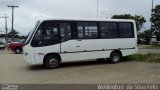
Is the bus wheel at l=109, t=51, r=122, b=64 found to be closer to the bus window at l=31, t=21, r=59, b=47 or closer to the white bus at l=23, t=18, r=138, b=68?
the white bus at l=23, t=18, r=138, b=68

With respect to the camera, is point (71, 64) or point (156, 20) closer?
point (71, 64)

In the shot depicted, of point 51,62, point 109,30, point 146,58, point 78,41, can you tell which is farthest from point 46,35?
point 146,58

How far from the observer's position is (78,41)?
17641mm

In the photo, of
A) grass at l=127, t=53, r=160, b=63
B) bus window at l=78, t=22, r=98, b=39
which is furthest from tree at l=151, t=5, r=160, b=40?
bus window at l=78, t=22, r=98, b=39

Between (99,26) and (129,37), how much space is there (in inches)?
88.1

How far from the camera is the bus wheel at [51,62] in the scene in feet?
55.2

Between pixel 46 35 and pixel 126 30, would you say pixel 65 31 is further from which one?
pixel 126 30

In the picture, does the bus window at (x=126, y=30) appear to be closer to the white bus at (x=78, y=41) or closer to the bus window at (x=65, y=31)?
the white bus at (x=78, y=41)

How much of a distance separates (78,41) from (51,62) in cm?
190

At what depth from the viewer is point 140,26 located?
297 feet

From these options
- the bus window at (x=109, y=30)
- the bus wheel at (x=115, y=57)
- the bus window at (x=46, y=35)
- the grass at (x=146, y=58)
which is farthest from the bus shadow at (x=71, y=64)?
the grass at (x=146, y=58)

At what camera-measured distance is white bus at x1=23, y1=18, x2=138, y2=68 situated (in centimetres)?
1661

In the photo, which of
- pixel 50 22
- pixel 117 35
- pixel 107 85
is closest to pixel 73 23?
pixel 50 22

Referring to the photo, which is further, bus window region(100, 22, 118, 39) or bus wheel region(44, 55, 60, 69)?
bus window region(100, 22, 118, 39)
